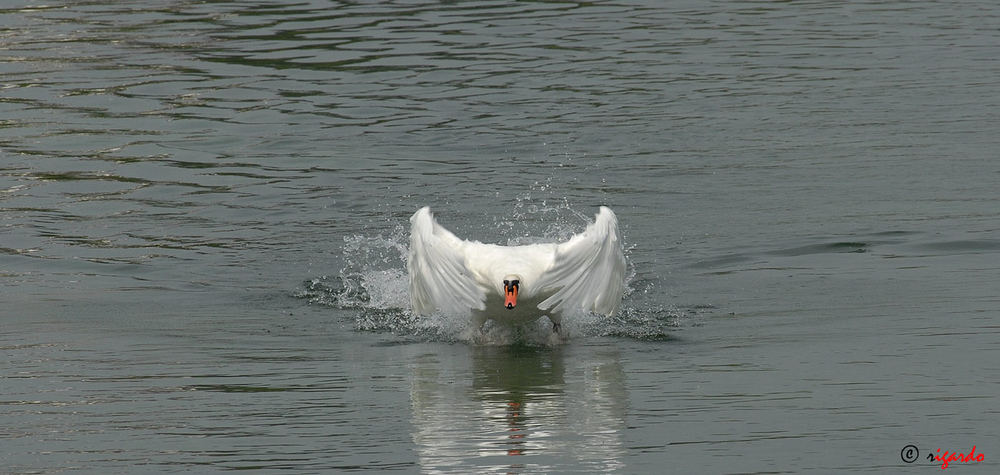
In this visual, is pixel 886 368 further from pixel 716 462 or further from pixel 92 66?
pixel 92 66

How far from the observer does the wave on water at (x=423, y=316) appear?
11625mm

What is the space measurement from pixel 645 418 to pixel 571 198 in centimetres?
749

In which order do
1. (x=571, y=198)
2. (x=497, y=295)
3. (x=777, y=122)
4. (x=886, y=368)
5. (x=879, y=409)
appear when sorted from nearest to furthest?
(x=879, y=409)
(x=886, y=368)
(x=497, y=295)
(x=571, y=198)
(x=777, y=122)

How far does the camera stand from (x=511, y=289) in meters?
10.5

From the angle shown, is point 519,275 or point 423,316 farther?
point 423,316

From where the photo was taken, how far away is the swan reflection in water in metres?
8.33

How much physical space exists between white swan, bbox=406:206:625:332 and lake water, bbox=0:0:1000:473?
0.32 m

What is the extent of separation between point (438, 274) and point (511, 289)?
855 mm

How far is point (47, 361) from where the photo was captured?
35.1 feet

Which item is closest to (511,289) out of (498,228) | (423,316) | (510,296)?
(510,296)

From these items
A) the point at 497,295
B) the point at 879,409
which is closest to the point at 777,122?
the point at 497,295

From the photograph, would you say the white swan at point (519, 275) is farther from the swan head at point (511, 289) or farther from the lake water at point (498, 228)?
the lake water at point (498, 228)

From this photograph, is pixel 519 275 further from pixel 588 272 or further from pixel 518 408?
pixel 518 408

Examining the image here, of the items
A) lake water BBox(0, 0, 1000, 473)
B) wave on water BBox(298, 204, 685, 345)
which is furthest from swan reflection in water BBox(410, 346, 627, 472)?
wave on water BBox(298, 204, 685, 345)
